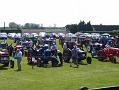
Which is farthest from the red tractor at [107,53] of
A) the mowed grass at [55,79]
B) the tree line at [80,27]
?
the tree line at [80,27]

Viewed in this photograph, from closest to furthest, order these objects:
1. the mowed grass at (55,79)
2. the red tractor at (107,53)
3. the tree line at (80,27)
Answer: the mowed grass at (55,79) → the red tractor at (107,53) → the tree line at (80,27)

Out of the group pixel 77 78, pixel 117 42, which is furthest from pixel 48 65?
pixel 117 42

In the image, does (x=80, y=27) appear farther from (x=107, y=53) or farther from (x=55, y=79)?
(x=55, y=79)

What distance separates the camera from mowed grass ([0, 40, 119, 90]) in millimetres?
16658

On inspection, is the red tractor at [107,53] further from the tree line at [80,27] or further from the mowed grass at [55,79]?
the tree line at [80,27]

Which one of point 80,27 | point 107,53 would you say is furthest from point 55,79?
point 80,27

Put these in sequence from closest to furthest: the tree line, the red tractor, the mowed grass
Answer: the mowed grass < the red tractor < the tree line

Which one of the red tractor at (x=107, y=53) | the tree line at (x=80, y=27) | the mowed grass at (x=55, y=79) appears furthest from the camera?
the tree line at (x=80, y=27)

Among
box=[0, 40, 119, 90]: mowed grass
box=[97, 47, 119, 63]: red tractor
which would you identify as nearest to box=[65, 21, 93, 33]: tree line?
box=[97, 47, 119, 63]: red tractor

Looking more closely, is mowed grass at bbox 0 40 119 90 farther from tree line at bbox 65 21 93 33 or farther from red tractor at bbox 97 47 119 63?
tree line at bbox 65 21 93 33

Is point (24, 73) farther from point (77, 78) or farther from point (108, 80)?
point (108, 80)

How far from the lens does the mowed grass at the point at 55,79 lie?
16.7 metres

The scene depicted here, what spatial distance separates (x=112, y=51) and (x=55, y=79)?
12.4 meters

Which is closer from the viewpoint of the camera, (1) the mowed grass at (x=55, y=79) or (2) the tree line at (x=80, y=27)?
(1) the mowed grass at (x=55, y=79)
